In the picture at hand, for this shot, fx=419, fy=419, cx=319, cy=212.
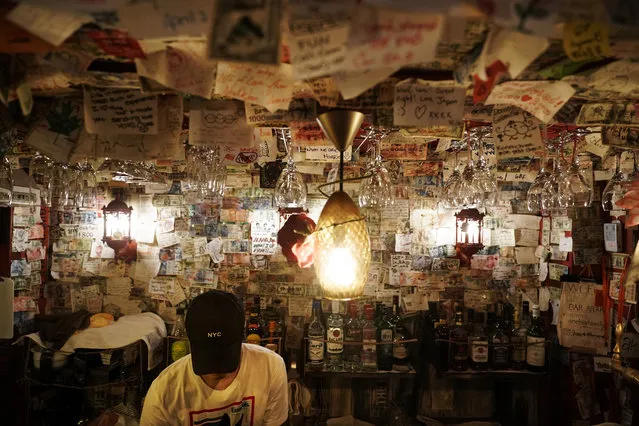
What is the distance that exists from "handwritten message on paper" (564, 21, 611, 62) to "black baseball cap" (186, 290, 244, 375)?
1772 millimetres

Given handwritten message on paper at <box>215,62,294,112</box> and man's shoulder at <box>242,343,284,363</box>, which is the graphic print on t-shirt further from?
handwritten message on paper at <box>215,62,294,112</box>

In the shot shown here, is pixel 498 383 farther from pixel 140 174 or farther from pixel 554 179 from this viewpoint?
pixel 140 174

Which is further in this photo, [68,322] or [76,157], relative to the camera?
[68,322]

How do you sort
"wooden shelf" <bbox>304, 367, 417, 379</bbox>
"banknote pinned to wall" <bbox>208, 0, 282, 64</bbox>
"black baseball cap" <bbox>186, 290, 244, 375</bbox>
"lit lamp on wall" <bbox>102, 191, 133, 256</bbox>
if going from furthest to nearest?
"lit lamp on wall" <bbox>102, 191, 133, 256</bbox>
"wooden shelf" <bbox>304, 367, 417, 379</bbox>
"black baseball cap" <bbox>186, 290, 244, 375</bbox>
"banknote pinned to wall" <bbox>208, 0, 282, 64</bbox>

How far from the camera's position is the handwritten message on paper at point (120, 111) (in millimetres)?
1758

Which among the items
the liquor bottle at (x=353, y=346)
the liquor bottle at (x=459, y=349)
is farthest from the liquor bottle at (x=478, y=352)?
the liquor bottle at (x=353, y=346)

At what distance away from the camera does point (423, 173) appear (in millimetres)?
4242

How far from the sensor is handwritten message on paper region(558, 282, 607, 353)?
360cm

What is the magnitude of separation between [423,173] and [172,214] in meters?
2.66

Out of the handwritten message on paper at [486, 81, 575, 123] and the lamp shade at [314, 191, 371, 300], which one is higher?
the handwritten message on paper at [486, 81, 575, 123]

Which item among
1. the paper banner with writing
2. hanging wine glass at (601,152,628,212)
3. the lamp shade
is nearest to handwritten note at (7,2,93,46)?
the paper banner with writing

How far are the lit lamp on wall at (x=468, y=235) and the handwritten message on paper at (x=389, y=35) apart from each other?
2.89 meters

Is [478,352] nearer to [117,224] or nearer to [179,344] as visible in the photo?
[179,344]

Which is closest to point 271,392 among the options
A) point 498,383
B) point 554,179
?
point 554,179
